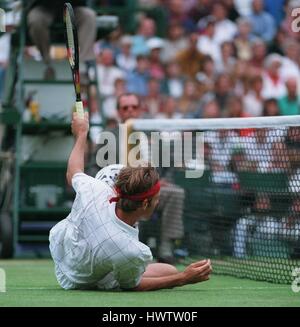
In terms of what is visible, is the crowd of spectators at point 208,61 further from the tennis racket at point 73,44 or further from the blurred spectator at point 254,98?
the tennis racket at point 73,44

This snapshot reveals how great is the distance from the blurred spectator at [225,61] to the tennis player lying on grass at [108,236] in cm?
1014

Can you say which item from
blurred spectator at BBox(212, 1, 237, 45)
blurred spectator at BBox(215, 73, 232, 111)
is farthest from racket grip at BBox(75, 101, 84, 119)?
blurred spectator at BBox(212, 1, 237, 45)

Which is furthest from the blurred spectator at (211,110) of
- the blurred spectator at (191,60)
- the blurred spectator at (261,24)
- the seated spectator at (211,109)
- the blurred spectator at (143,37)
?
the blurred spectator at (261,24)

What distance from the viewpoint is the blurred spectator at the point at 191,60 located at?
1802 centimetres

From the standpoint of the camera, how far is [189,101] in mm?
17203

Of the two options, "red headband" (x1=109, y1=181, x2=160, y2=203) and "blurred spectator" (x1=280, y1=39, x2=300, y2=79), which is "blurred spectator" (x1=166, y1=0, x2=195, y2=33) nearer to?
"blurred spectator" (x1=280, y1=39, x2=300, y2=79)

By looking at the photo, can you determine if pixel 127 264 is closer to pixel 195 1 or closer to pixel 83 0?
pixel 83 0

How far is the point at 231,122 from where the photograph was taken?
30.8 ft

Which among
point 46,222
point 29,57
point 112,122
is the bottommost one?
point 46,222

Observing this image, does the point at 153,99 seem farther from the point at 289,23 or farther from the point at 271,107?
the point at 289,23

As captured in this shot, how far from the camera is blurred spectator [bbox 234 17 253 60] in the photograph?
59.6ft

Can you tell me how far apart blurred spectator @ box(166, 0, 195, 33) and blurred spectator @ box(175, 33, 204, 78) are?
0.77m
